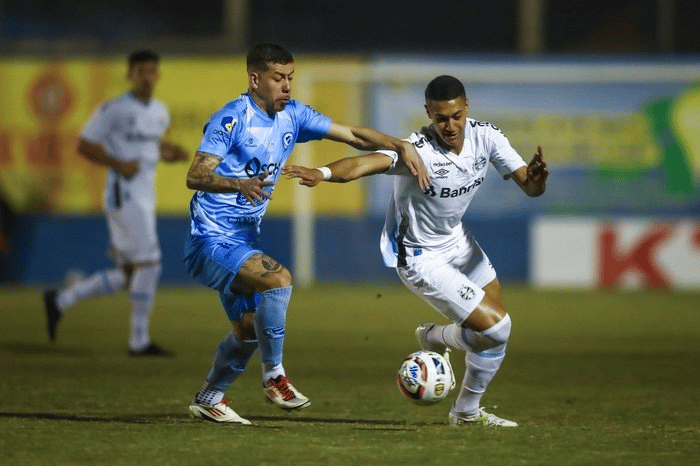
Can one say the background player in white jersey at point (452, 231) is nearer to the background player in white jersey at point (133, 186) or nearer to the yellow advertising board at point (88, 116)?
the background player in white jersey at point (133, 186)

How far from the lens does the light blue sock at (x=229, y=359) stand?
7.92m

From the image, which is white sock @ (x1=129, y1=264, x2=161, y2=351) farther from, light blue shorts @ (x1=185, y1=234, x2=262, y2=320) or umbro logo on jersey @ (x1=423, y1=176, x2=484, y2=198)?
umbro logo on jersey @ (x1=423, y1=176, x2=484, y2=198)

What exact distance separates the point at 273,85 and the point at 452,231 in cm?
145

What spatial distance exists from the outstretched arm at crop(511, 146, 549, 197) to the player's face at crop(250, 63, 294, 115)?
58.4 inches

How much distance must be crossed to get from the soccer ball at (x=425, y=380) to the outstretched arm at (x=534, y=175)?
119 cm

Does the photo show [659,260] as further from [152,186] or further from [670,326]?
[152,186]

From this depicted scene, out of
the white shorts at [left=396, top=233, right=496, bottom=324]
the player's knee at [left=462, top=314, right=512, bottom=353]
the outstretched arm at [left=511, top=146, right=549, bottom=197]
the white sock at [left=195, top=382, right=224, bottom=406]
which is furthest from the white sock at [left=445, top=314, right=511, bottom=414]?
the white sock at [left=195, top=382, right=224, bottom=406]

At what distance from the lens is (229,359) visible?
798cm

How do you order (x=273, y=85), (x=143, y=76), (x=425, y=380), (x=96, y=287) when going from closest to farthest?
(x=425, y=380) < (x=273, y=85) < (x=143, y=76) < (x=96, y=287)

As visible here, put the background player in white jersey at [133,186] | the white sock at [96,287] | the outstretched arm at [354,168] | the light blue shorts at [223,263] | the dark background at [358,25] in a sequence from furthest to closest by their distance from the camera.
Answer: the dark background at [358,25] → the white sock at [96,287] → the background player in white jersey at [133,186] → the light blue shorts at [223,263] → the outstretched arm at [354,168]

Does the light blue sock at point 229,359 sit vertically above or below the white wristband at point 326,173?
below

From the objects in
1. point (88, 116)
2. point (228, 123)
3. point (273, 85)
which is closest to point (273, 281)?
point (228, 123)

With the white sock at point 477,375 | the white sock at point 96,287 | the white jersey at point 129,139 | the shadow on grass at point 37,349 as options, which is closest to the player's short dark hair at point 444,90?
the white sock at point 477,375

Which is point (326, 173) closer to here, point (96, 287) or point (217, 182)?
point (217, 182)
